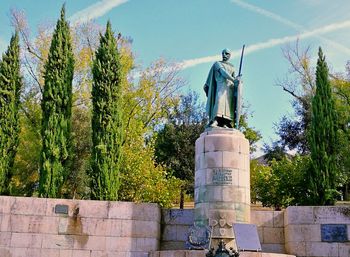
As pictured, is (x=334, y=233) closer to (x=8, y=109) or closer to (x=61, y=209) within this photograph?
(x=61, y=209)

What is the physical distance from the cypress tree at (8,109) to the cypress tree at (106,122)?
2.94m

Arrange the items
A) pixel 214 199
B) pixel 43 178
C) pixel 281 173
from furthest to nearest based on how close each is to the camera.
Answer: pixel 281 173 → pixel 43 178 → pixel 214 199

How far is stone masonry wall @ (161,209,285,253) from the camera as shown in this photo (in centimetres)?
1402

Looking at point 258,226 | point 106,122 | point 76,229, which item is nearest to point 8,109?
point 106,122

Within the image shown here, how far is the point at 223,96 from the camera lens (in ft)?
46.3

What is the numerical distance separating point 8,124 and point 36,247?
217 inches

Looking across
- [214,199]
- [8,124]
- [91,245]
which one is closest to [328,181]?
[214,199]

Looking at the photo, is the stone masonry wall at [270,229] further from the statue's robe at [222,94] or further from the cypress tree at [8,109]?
the cypress tree at [8,109]

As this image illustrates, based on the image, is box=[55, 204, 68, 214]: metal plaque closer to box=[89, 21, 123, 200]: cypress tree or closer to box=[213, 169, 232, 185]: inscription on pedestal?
box=[89, 21, 123, 200]: cypress tree

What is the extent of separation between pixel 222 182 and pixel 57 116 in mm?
7025

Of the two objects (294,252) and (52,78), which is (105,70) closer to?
(52,78)

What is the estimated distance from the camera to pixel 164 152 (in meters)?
30.6

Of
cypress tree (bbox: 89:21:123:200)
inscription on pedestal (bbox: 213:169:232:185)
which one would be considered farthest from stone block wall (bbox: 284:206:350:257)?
cypress tree (bbox: 89:21:123:200)

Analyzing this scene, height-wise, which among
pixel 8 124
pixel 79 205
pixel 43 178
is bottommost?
pixel 79 205
